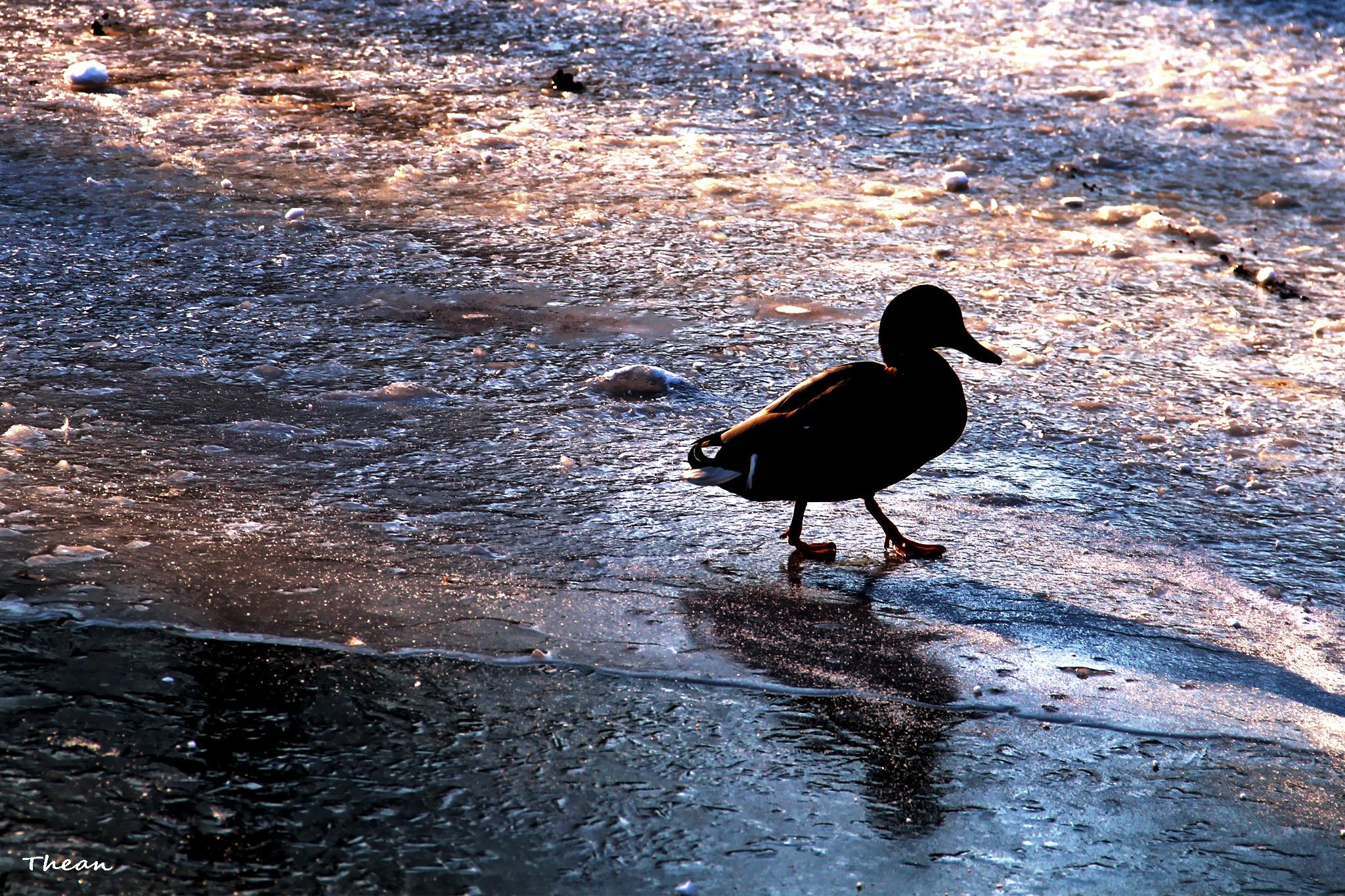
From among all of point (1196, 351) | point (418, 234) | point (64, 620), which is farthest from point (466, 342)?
point (1196, 351)

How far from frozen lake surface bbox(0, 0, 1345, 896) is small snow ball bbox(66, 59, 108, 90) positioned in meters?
0.08

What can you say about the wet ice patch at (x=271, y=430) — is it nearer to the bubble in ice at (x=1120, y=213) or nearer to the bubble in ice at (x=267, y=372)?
the bubble in ice at (x=267, y=372)

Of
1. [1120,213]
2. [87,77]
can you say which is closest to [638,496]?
[1120,213]

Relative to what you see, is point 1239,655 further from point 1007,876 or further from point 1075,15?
point 1075,15

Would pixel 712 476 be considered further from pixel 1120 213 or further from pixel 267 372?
pixel 1120 213

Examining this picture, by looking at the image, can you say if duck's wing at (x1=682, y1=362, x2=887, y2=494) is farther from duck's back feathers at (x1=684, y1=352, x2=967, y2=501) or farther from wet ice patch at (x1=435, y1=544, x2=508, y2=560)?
wet ice patch at (x1=435, y1=544, x2=508, y2=560)

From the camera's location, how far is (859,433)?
352 centimetres

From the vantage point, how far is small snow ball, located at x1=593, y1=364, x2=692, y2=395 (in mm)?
4543

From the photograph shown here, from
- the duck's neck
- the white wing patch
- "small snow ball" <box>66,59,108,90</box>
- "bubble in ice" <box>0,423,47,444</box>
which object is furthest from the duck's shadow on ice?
"small snow ball" <box>66,59,108,90</box>

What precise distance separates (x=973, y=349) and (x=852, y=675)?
1.27 m

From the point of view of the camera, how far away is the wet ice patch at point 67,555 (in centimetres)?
323

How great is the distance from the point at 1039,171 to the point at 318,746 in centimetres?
553

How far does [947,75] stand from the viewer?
8.37 m

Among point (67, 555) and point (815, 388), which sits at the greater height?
point (815, 388)
